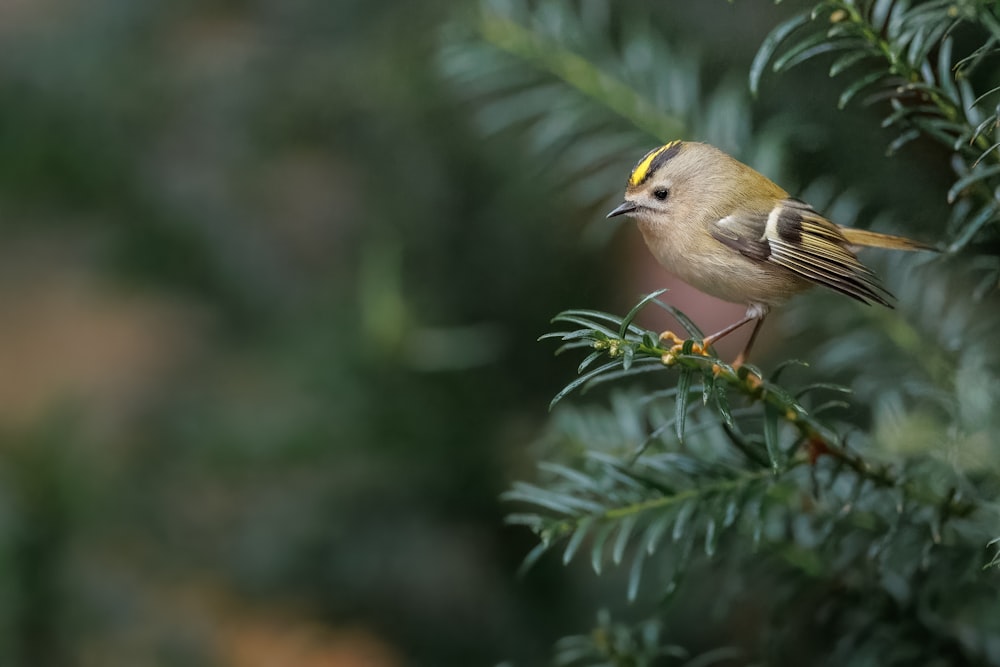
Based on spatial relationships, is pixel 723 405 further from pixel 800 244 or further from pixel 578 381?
pixel 800 244

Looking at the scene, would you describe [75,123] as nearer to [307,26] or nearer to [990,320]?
[307,26]

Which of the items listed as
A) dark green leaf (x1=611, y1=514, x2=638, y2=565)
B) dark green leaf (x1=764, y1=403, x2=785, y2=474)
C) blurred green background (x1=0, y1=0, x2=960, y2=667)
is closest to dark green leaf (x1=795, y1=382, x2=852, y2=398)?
dark green leaf (x1=764, y1=403, x2=785, y2=474)

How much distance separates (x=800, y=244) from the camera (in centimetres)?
61

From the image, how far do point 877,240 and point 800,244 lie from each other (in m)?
0.07

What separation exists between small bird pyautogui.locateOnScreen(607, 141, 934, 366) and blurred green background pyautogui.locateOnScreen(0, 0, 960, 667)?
0.14 metres

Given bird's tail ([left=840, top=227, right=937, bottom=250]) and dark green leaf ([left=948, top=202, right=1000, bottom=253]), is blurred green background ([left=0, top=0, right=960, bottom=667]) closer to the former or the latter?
bird's tail ([left=840, top=227, right=937, bottom=250])

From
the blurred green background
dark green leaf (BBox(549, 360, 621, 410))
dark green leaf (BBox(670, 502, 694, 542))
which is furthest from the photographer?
the blurred green background

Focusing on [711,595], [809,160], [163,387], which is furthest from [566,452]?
[163,387]

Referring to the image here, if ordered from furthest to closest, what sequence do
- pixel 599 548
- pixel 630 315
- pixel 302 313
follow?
pixel 302 313
pixel 599 548
pixel 630 315

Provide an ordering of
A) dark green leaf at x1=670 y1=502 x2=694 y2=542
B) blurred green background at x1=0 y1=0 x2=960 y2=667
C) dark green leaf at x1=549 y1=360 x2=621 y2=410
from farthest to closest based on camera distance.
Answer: blurred green background at x1=0 y1=0 x2=960 y2=667
dark green leaf at x1=670 y1=502 x2=694 y2=542
dark green leaf at x1=549 y1=360 x2=621 y2=410

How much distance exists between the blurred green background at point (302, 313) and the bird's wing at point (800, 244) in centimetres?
14

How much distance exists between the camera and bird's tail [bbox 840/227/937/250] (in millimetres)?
620

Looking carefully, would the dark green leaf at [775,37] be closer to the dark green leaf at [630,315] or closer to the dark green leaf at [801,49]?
the dark green leaf at [801,49]

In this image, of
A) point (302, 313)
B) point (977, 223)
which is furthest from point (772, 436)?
point (302, 313)
